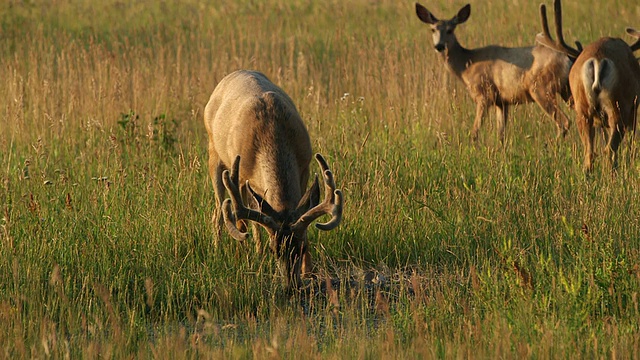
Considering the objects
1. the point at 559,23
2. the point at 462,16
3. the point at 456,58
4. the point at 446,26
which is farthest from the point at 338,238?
the point at 462,16

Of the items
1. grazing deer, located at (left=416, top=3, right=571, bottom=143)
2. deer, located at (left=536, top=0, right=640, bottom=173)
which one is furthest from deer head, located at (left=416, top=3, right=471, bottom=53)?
A: deer, located at (left=536, top=0, right=640, bottom=173)

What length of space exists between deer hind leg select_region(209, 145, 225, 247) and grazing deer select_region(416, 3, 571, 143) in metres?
3.15

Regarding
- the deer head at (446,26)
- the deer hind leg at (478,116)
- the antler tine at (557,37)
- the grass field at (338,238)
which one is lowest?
the grass field at (338,238)

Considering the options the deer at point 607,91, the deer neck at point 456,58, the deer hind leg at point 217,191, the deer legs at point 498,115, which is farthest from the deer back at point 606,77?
the deer neck at point 456,58

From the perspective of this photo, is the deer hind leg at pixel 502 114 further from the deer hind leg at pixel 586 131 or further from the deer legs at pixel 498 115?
the deer hind leg at pixel 586 131

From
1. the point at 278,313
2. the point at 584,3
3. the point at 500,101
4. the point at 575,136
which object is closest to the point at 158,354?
the point at 278,313

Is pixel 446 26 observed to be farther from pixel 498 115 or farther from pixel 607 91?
pixel 607 91

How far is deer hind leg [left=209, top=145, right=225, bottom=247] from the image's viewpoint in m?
6.73

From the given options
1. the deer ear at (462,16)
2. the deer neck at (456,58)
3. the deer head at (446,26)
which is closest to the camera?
the deer neck at (456,58)

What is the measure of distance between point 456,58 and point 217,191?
228 inches

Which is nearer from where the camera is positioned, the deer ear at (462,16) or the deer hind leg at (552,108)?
the deer hind leg at (552,108)

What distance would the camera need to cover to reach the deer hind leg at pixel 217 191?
673 cm

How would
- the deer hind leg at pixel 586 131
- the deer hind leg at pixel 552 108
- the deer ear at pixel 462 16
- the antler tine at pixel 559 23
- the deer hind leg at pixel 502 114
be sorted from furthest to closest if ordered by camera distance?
the deer ear at pixel 462 16, the deer hind leg at pixel 502 114, the deer hind leg at pixel 552 108, the antler tine at pixel 559 23, the deer hind leg at pixel 586 131

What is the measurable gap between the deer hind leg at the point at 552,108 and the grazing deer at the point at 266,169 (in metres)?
3.51
